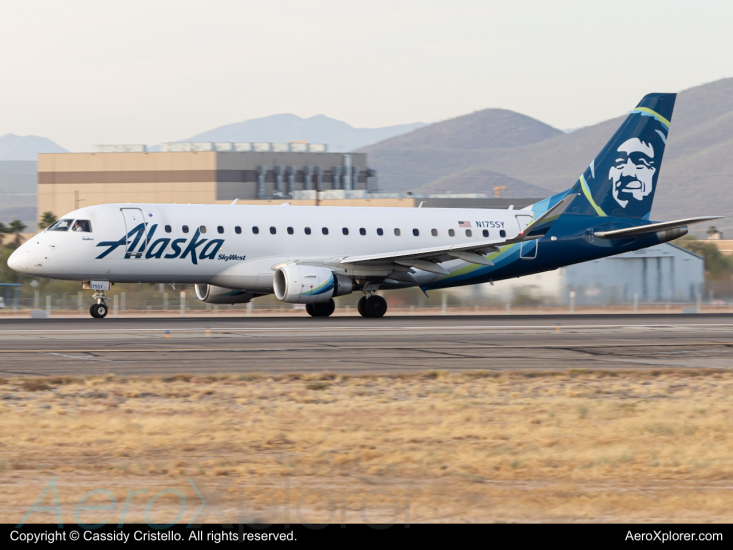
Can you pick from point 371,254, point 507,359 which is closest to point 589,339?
point 507,359

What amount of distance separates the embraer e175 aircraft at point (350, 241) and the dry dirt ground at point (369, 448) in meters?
16.6

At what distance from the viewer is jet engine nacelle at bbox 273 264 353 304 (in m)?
33.2

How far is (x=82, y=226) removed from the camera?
33062 millimetres

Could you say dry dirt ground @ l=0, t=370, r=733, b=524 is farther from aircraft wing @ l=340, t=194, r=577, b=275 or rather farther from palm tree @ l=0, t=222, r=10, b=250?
palm tree @ l=0, t=222, r=10, b=250

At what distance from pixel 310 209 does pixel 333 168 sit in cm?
8968

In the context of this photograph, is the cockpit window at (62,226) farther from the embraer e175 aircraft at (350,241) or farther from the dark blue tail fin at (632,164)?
the dark blue tail fin at (632,164)

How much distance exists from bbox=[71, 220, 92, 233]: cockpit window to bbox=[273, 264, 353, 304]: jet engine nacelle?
6566mm

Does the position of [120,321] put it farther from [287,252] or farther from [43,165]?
[43,165]

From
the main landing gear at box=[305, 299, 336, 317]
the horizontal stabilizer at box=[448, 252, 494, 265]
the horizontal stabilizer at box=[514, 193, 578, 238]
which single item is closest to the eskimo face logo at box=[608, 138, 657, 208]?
the horizontal stabilizer at box=[514, 193, 578, 238]

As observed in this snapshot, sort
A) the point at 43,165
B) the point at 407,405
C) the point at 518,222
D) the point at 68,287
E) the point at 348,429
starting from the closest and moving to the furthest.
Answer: the point at 348,429
the point at 407,405
the point at 518,222
the point at 68,287
the point at 43,165

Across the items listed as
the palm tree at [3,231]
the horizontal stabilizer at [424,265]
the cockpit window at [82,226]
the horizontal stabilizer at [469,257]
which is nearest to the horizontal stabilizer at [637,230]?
the horizontal stabilizer at [469,257]

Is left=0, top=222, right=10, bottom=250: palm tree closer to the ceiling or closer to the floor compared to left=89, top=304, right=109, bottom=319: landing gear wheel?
closer to the ceiling

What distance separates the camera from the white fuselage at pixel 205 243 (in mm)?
32750

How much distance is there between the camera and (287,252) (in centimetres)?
3519
